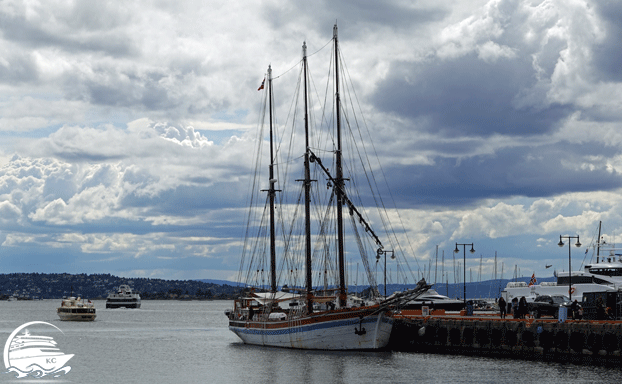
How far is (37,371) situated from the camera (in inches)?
2272

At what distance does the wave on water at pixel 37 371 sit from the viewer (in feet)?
181

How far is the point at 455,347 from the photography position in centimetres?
6366

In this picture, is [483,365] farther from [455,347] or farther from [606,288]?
[606,288]

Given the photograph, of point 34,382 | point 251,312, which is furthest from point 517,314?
point 34,382

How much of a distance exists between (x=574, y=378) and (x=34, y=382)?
110ft

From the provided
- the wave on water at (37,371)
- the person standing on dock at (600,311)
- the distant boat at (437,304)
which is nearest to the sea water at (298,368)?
the wave on water at (37,371)

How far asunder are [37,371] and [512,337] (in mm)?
34459

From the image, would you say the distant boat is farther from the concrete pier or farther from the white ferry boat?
the white ferry boat

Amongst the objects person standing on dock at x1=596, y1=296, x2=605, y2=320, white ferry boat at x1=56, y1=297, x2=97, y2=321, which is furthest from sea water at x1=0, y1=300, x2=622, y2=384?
white ferry boat at x1=56, y1=297, x2=97, y2=321

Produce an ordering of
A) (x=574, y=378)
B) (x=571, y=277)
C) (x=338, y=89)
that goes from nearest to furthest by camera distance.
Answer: (x=574, y=378) < (x=338, y=89) < (x=571, y=277)

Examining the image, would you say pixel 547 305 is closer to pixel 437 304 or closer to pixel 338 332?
pixel 338 332

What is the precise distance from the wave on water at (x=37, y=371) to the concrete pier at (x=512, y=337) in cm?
2662

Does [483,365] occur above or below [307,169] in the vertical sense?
below

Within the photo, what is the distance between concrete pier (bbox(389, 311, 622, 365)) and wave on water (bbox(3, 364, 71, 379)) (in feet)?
87.3
